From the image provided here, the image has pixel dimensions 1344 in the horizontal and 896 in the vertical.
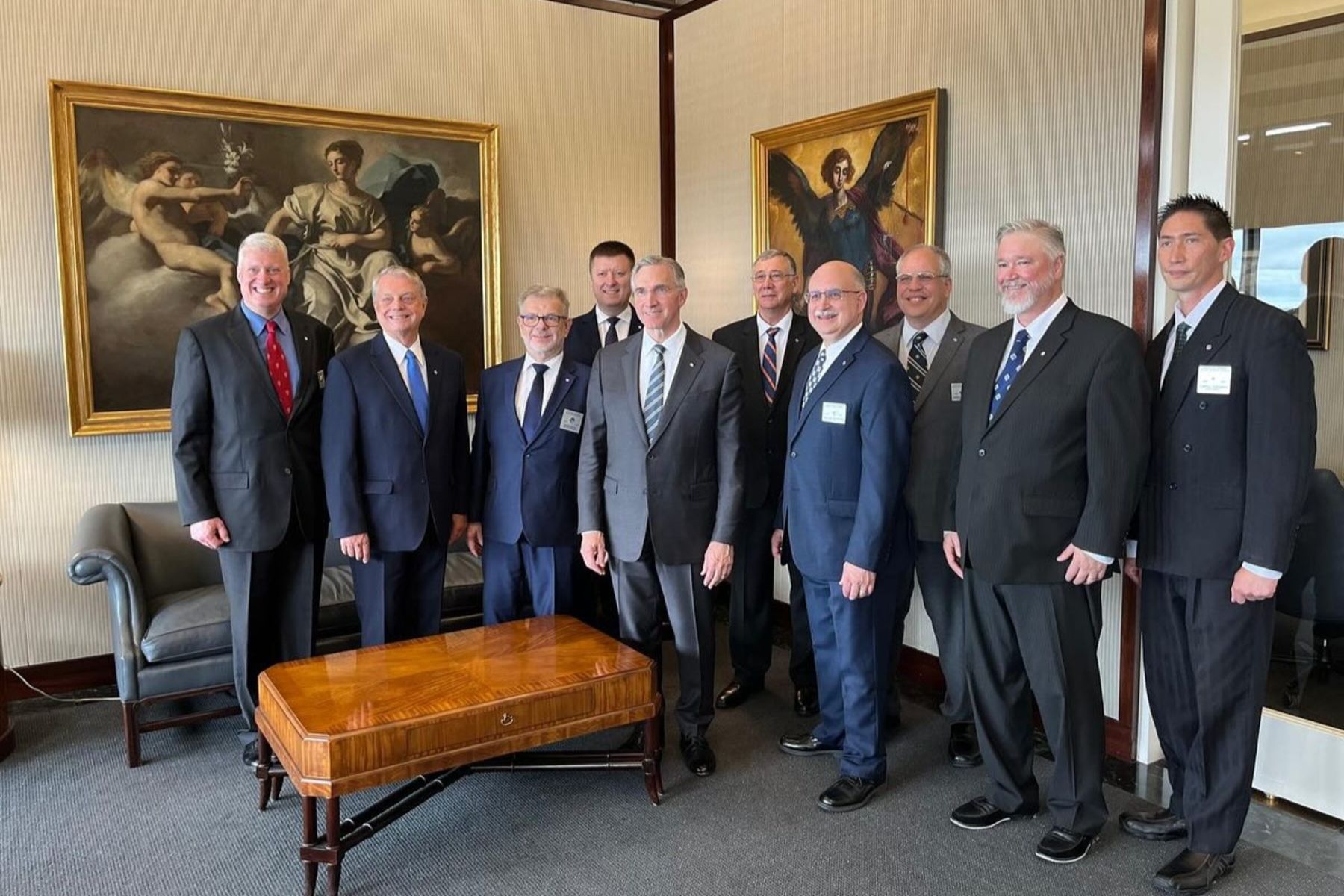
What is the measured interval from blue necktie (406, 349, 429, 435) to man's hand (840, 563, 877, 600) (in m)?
1.54

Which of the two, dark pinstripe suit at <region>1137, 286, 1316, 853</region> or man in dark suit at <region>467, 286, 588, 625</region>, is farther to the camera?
man in dark suit at <region>467, 286, 588, 625</region>

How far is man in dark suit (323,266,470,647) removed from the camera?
3.38 meters

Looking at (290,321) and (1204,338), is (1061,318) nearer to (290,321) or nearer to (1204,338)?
(1204,338)

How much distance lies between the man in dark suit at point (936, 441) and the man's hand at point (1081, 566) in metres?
0.64

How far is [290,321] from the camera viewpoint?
3.51 metres

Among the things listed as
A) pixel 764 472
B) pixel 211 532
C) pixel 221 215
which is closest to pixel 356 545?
pixel 211 532

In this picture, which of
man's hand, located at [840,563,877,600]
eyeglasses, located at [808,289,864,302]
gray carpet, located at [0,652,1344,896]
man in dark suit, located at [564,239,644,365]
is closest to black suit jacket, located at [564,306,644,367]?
man in dark suit, located at [564,239,644,365]

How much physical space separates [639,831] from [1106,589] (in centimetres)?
196

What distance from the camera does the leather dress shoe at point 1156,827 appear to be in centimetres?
296

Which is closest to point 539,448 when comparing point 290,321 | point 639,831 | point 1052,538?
point 290,321

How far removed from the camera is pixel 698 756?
11.3 ft

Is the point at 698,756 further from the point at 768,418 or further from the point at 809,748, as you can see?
the point at 768,418

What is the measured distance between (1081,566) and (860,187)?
2375 mm

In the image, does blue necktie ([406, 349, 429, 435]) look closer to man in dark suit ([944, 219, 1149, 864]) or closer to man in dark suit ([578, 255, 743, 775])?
man in dark suit ([578, 255, 743, 775])
